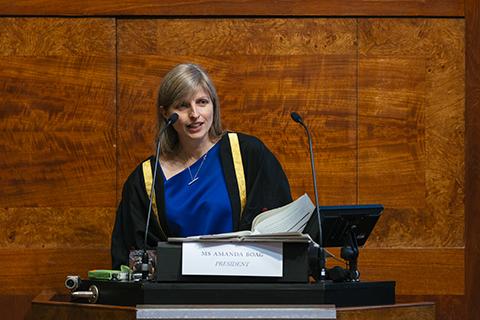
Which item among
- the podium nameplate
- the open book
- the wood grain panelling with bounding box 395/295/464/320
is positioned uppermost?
the open book

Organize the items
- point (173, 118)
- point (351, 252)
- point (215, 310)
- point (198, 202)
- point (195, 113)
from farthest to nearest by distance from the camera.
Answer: point (198, 202), point (195, 113), point (173, 118), point (351, 252), point (215, 310)

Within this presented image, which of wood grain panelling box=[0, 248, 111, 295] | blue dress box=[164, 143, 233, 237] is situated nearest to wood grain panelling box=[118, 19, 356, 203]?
wood grain panelling box=[0, 248, 111, 295]

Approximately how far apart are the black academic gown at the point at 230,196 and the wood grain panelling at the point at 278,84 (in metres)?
0.72

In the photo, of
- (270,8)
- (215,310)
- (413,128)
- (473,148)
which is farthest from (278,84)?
(215,310)

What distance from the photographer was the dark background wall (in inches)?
207

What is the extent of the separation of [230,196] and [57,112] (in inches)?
46.4

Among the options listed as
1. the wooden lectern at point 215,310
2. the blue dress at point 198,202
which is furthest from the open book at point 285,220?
the blue dress at point 198,202

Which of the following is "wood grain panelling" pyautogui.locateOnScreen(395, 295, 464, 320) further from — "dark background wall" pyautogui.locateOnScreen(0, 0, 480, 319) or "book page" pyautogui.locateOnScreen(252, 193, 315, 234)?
"book page" pyautogui.locateOnScreen(252, 193, 315, 234)

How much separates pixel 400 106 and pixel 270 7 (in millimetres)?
707

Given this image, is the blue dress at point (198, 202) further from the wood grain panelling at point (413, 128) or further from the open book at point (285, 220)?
the wood grain panelling at point (413, 128)

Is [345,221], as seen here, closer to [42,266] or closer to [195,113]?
[195,113]

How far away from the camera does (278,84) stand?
5250 millimetres

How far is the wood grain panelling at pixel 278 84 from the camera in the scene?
5.25 meters

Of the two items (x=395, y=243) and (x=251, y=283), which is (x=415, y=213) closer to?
(x=395, y=243)
